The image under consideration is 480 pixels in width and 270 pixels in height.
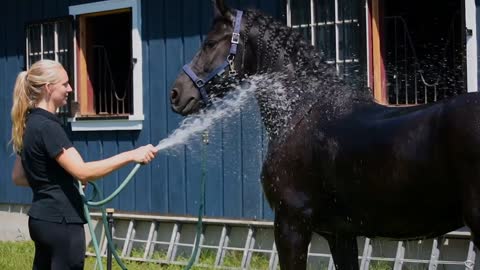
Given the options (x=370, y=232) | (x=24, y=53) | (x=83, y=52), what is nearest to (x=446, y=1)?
(x=83, y=52)

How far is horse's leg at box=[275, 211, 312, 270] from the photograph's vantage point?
421 centimetres

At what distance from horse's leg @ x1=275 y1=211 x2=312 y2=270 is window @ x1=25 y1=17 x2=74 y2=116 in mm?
5329

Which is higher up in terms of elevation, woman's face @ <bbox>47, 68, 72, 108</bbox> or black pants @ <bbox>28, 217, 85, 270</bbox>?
woman's face @ <bbox>47, 68, 72, 108</bbox>

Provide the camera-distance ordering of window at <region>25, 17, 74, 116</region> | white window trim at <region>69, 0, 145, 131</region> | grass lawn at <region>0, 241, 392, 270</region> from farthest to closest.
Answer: window at <region>25, 17, 74, 116</region> → white window trim at <region>69, 0, 145, 131</region> → grass lawn at <region>0, 241, 392, 270</region>

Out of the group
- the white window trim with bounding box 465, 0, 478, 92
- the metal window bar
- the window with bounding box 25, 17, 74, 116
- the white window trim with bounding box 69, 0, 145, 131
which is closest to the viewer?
the white window trim with bounding box 465, 0, 478, 92

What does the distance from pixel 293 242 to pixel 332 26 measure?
301 centimetres

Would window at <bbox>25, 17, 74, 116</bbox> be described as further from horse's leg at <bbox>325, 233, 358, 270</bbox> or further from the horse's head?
horse's leg at <bbox>325, 233, 358, 270</bbox>

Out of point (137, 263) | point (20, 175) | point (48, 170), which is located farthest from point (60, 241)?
point (137, 263)

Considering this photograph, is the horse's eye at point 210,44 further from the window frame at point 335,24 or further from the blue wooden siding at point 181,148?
the blue wooden siding at point 181,148

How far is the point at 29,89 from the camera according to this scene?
13.6 ft

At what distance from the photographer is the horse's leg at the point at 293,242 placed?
4.21 metres

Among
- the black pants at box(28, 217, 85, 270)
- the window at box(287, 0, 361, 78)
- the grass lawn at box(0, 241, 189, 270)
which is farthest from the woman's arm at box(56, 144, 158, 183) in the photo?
the grass lawn at box(0, 241, 189, 270)

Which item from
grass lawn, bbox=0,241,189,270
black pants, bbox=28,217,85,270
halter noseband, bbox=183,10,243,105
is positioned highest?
halter noseband, bbox=183,10,243,105

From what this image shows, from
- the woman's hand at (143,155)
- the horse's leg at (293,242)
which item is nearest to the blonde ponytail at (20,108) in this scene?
the woman's hand at (143,155)
